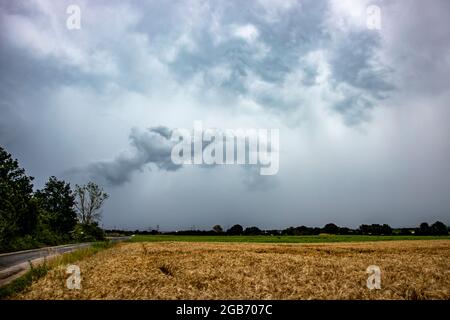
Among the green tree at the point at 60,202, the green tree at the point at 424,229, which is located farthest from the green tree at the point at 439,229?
the green tree at the point at 60,202

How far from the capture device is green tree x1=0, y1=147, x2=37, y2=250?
40.7 meters

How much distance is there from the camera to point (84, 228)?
2995 inches

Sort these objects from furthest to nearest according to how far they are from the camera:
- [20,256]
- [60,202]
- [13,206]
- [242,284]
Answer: [60,202] < [13,206] < [20,256] < [242,284]

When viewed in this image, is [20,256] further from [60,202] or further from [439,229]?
[439,229]

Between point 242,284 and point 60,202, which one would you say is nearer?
point 242,284

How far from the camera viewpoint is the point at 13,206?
48594 mm

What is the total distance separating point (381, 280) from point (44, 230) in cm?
5904

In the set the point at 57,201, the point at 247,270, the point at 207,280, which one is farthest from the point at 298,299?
the point at 57,201

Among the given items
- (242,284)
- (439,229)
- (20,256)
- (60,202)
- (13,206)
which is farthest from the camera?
(439,229)

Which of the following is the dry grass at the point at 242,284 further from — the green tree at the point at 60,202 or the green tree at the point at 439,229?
the green tree at the point at 439,229

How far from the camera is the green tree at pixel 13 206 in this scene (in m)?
40.7

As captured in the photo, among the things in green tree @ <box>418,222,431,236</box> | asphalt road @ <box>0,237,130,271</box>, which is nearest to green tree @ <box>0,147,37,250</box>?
asphalt road @ <box>0,237,130,271</box>

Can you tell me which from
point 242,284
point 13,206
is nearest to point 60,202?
point 13,206
